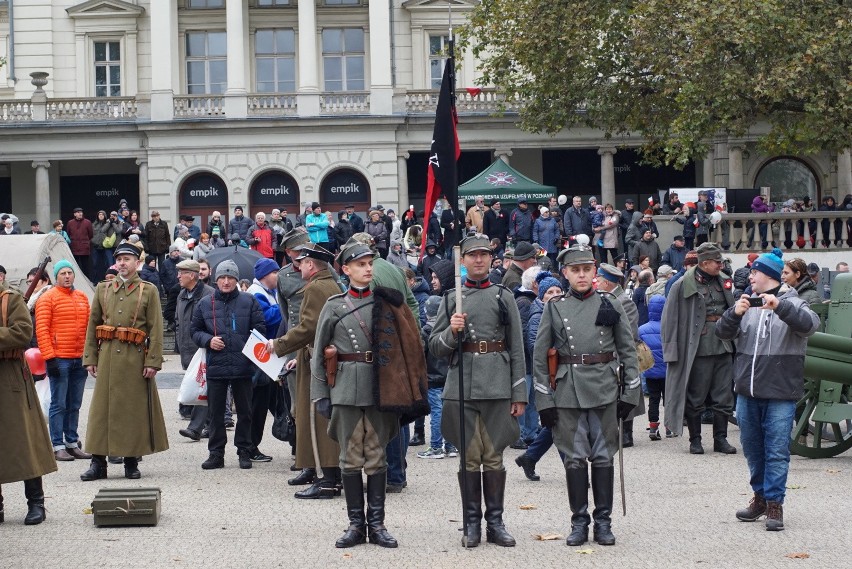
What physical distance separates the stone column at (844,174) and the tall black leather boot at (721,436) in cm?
3574

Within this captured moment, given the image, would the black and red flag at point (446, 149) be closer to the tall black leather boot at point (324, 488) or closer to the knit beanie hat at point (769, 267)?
the knit beanie hat at point (769, 267)

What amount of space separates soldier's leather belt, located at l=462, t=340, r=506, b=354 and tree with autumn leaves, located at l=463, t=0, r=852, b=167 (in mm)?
21787

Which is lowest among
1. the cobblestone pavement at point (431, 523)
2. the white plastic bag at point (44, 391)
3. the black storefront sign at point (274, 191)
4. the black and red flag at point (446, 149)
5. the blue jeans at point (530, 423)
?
the cobblestone pavement at point (431, 523)

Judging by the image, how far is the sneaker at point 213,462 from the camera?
14562mm

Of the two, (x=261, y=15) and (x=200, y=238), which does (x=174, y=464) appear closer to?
(x=200, y=238)

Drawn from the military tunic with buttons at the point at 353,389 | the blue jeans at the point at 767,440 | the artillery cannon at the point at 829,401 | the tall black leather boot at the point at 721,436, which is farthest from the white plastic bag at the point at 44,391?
the blue jeans at the point at 767,440

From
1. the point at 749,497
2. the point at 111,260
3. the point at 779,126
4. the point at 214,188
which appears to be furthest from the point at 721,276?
the point at 214,188

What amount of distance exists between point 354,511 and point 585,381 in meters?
1.79

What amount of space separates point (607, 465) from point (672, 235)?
2474cm

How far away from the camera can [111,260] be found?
1438 inches

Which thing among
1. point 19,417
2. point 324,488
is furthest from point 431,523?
point 19,417

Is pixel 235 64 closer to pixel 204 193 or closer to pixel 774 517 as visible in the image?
pixel 204 193

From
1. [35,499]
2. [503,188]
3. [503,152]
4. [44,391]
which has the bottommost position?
[35,499]

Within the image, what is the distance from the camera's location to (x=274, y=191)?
4969cm
